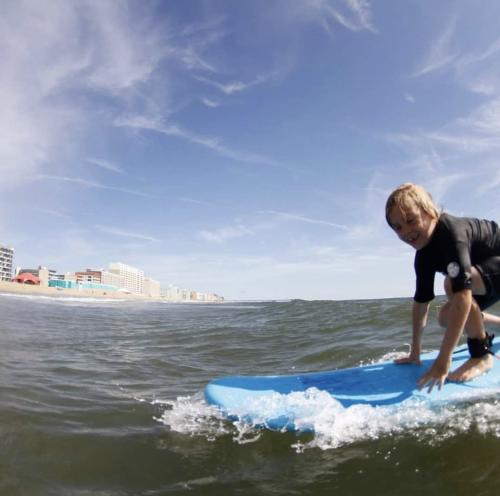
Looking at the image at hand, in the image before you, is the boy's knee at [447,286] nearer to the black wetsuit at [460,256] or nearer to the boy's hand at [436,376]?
the black wetsuit at [460,256]

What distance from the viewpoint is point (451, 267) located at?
2758 millimetres

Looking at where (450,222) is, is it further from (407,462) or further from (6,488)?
(6,488)

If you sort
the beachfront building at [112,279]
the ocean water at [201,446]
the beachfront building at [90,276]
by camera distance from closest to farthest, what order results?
1. the ocean water at [201,446]
2. the beachfront building at [90,276]
3. the beachfront building at [112,279]

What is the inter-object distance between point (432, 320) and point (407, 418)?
7.19 m

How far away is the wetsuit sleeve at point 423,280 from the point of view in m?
3.27

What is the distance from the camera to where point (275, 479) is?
2094 mm

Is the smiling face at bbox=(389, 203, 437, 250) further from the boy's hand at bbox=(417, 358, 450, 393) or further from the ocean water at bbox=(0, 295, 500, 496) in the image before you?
the ocean water at bbox=(0, 295, 500, 496)

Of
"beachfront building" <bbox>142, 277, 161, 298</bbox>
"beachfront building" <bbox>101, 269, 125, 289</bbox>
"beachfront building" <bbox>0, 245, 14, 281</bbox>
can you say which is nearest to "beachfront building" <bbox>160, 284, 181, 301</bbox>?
"beachfront building" <bbox>142, 277, 161, 298</bbox>

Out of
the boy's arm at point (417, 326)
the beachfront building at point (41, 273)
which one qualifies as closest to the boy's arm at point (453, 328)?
the boy's arm at point (417, 326)

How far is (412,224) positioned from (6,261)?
119 metres

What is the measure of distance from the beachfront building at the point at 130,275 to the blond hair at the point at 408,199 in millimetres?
149574

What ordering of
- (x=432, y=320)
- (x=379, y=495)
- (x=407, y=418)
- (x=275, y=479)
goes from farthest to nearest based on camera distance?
(x=432, y=320) → (x=407, y=418) → (x=275, y=479) → (x=379, y=495)

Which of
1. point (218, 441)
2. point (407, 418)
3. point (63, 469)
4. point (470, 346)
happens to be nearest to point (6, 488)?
point (63, 469)

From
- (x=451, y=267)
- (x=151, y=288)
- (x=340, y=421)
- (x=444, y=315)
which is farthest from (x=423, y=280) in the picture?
(x=151, y=288)
